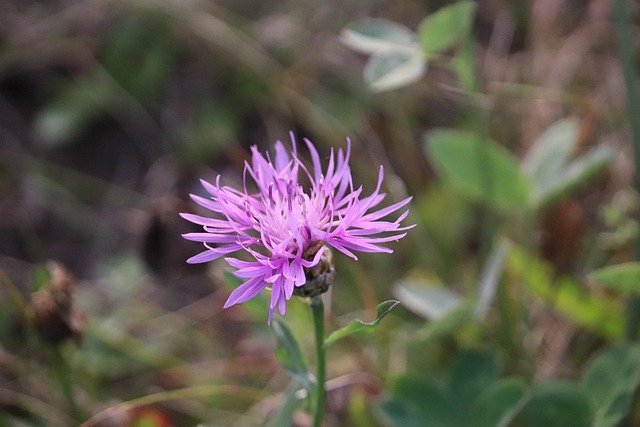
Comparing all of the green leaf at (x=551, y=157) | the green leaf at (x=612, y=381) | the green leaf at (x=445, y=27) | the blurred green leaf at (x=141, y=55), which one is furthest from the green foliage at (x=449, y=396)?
the blurred green leaf at (x=141, y=55)

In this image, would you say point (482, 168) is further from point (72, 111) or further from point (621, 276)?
point (72, 111)

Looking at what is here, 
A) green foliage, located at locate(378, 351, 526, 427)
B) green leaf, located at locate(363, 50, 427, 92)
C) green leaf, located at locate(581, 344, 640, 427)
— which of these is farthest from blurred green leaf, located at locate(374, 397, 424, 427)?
green leaf, located at locate(363, 50, 427, 92)

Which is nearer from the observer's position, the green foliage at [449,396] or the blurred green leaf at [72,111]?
the green foliage at [449,396]

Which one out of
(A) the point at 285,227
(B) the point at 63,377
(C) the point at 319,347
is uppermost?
(A) the point at 285,227

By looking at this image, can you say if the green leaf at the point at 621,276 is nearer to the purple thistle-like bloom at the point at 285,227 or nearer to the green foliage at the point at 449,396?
the green foliage at the point at 449,396

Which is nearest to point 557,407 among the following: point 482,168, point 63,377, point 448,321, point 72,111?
point 448,321

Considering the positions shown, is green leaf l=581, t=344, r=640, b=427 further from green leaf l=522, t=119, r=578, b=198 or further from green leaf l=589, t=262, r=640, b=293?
green leaf l=522, t=119, r=578, b=198
